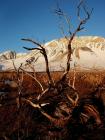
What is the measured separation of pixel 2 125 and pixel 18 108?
6.45 feet

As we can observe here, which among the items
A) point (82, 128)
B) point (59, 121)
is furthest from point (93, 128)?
point (59, 121)

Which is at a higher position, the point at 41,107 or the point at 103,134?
the point at 41,107

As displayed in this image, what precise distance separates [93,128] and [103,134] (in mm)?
820

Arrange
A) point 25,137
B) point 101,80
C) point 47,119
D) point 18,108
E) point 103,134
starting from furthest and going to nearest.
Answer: point 101,80
point 18,108
point 47,119
point 103,134
point 25,137

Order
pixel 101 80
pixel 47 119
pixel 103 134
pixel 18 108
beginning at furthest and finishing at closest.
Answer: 1. pixel 101 80
2. pixel 18 108
3. pixel 47 119
4. pixel 103 134

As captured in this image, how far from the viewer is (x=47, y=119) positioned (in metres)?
15.5

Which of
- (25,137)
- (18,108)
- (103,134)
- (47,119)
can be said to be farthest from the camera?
(18,108)

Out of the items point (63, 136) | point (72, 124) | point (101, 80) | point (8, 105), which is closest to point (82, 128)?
point (72, 124)

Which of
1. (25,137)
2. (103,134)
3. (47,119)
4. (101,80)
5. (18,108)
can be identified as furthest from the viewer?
(101,80)

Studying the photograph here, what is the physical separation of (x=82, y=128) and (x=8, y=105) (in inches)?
169

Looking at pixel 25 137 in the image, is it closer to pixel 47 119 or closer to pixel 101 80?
pixel 47 119

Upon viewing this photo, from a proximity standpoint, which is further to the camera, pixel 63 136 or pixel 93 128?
pixel 93 128

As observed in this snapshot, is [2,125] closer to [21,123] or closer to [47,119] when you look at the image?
[21,123]

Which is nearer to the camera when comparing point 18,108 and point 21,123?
point 21,123
